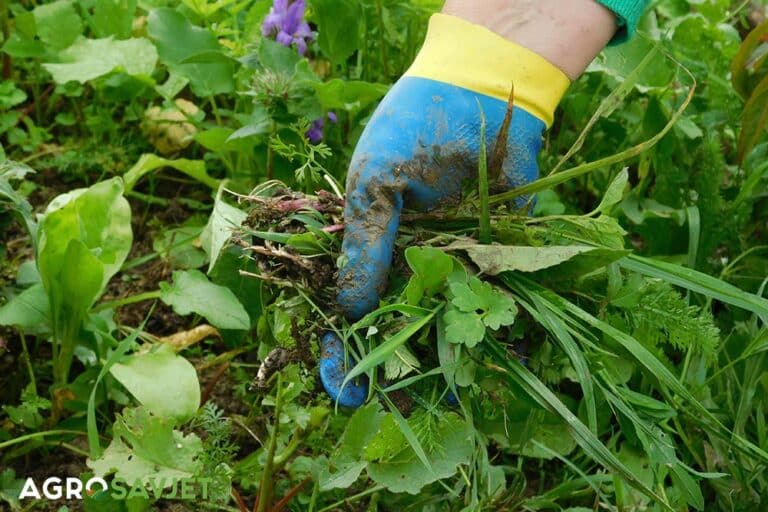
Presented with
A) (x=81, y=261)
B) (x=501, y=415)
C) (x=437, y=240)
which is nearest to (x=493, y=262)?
(x=437, y=240)

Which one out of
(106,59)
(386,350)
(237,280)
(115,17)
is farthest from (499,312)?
(115,17)

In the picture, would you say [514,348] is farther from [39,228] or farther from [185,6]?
[185,6]

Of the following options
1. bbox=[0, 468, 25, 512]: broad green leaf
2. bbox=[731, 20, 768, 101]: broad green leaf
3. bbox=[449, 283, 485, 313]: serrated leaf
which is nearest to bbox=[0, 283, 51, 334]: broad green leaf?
bbox=[0, 468, 25, 512]: broad green leaf

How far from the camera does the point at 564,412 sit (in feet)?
3.89

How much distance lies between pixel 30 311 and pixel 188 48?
2.17 feet

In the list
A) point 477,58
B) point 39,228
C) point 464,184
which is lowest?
point 39,228

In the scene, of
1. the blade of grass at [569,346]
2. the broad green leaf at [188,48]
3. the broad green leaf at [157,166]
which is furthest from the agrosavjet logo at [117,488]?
the broad green leaf at [188,48]

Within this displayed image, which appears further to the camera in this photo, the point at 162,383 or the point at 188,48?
the point at 188,48

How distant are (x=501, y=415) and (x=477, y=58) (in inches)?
23.2

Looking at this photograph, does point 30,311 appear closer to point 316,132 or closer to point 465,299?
point 316,132

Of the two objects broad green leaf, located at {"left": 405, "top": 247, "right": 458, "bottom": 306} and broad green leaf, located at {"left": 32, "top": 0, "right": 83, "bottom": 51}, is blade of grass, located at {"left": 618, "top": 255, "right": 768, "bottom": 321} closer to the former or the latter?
broad green leaf, located at {"left": 405, "top": 247, "right": 458, "bottom": 306}

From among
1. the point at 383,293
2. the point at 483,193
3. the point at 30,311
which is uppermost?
the point at 483,193

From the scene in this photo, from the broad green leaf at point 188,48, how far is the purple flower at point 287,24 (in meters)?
0.13

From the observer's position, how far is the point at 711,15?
2.13 metres
